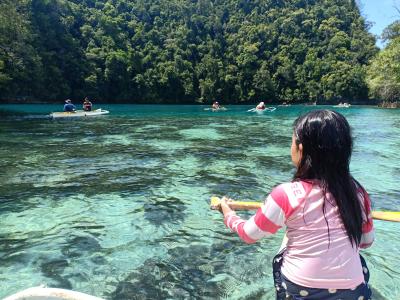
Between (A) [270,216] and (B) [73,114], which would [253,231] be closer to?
Result: (A) [270,216]

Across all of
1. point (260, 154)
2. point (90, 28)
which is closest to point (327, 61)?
point (90, 28)

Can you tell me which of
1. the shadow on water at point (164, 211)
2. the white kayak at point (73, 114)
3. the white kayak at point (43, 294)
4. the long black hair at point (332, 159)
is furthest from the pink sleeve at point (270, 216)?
the white kayak at point (73, 114)

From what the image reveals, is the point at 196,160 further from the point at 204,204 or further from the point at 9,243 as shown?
the point at 9,243

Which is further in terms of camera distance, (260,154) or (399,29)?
(399,29)

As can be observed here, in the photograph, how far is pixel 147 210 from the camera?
8.10 metres

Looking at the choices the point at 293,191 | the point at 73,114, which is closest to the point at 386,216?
the point at 293,191

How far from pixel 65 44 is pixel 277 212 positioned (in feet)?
306

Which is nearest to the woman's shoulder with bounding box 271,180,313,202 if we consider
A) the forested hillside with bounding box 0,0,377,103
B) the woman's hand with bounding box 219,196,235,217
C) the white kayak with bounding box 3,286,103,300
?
the woman's hand with bounding box 219,196,235,217

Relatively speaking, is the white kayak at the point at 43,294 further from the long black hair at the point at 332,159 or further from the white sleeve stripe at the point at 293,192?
the long black hair at the point at 332,159

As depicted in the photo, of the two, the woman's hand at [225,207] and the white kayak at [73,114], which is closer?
the woman's hand at [225,207]

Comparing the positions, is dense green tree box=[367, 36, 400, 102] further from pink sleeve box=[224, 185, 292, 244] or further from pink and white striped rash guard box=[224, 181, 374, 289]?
pink sleeve box=[224, 185, 292, 244]

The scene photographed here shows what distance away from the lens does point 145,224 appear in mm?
7289

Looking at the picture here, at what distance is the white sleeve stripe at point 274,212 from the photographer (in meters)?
2.19

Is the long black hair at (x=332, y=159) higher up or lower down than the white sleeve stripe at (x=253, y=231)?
higher up
